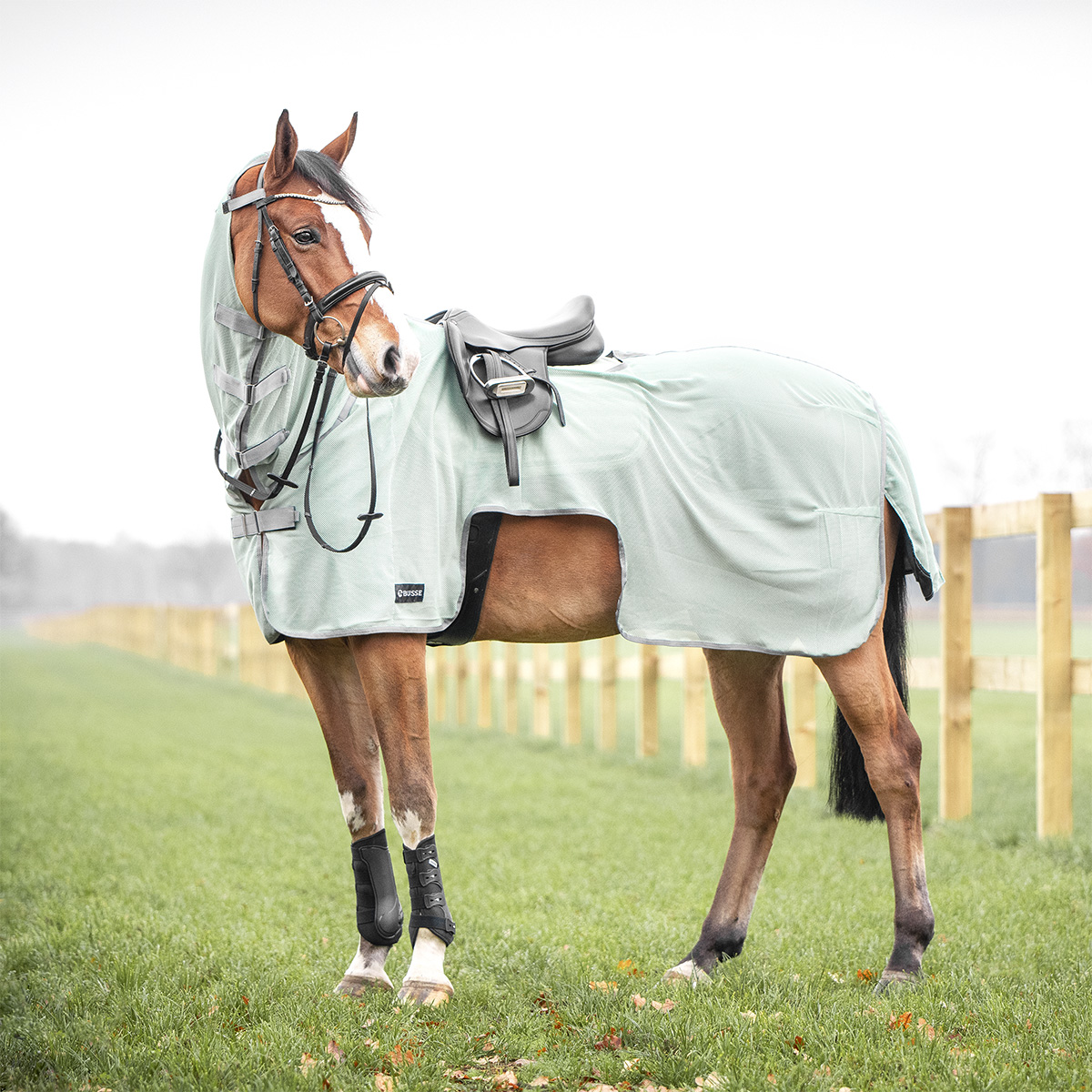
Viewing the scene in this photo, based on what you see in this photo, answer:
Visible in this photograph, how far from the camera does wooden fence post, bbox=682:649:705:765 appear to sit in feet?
29.9

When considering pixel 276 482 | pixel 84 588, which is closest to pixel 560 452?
pixel 276 482

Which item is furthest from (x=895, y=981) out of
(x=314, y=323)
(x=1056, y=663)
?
(x=1056, y=663)

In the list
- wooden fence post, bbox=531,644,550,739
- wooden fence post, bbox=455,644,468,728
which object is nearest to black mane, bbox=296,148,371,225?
wooden fence post, bbox=531,644,550,739

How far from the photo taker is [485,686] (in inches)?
505

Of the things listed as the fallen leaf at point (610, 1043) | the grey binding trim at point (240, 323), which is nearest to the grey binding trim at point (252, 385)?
the grey binding trim at point (240, 323)

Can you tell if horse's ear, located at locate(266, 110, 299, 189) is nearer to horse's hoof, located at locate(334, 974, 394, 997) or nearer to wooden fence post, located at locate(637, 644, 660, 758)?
horse's hoof, located at locate(334, 974, 394, 997)

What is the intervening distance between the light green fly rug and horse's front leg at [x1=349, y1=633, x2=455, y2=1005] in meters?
0.09

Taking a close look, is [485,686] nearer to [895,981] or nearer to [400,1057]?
[895,981]

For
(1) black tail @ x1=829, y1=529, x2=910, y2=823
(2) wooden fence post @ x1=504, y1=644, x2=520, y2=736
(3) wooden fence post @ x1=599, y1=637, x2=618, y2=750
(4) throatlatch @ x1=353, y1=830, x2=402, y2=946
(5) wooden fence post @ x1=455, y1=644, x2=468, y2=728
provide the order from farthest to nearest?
(5) wooden fence post @ x1=455, y1=644, x2=468, y2=728 → (2) wooden fence post @ x1=504, y1=644, x2=520, y2=736 → (3) wooden fence post @ x1=599, y1=637, x2=618, y2=750 → (1) black tail @ x1=829, y1=529, x2=910, y2=823 → (4) throatlatch @ x1=353, y1=830, x2=402, y2=946

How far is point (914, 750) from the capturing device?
11.4 ft

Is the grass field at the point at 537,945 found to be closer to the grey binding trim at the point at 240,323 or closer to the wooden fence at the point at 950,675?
the wooden fence at the point at 950,675

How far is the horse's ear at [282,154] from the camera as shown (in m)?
2.94

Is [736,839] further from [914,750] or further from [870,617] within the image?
[870,617]

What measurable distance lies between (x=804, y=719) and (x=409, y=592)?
18.8 feet
